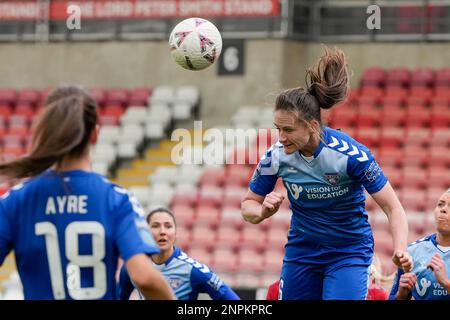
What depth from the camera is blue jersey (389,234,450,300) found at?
6.77 meters

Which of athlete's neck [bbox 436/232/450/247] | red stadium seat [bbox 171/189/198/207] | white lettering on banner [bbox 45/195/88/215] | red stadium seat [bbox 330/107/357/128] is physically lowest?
red stadium seat [bbox 171/189/198/207]

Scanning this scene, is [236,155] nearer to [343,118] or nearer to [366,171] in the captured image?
[343,118]

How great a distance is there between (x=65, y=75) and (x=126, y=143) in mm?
2121

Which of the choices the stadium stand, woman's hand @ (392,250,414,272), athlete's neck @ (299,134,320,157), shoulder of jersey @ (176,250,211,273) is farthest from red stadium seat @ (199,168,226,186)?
woman's hand @ (392,250,414,272)

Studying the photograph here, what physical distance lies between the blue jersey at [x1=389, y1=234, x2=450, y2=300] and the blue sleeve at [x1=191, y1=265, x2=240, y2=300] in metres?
1.00

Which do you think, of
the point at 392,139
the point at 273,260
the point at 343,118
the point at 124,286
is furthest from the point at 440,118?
the point at 124,286

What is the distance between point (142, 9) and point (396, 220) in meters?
11.7

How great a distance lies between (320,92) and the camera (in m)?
6.11

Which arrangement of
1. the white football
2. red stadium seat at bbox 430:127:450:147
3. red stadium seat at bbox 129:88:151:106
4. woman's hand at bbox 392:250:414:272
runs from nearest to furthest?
1. woman's hand at bbox 392:250:414:272
2. the white football
3. red stadium seat at bbox 430:127:450:147
4. red stadium seat at bbox 129:88:151:106

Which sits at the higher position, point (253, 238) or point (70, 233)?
point (70, 233)

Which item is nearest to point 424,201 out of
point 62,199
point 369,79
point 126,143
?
point 369,79

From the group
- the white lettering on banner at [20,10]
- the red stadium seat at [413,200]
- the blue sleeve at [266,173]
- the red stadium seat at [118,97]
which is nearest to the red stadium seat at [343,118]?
the red stadium seat at [413,200]

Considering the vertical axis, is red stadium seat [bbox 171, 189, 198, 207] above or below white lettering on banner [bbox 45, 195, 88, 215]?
below

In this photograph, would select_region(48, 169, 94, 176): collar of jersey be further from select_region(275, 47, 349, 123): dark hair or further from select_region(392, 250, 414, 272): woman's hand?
select_region(275, 47, 349, 123): dark hair
